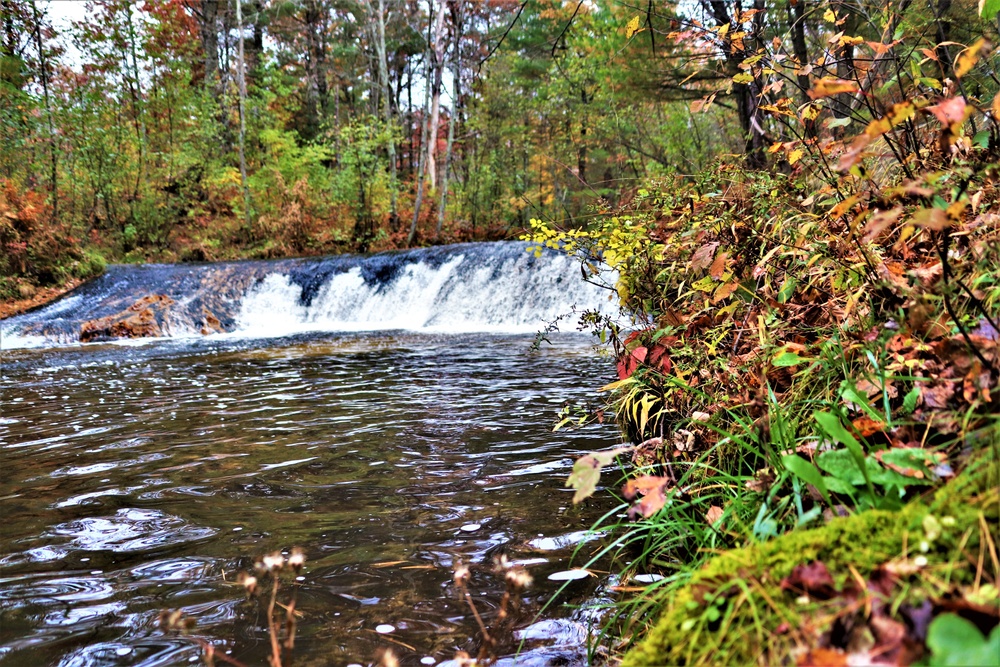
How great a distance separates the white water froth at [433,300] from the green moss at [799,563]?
32.8 ft

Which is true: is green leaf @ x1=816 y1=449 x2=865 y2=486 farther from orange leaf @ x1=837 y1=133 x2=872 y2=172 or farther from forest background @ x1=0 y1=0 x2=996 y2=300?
forest background @ x1=0 y1=0 x2=996 y2=300

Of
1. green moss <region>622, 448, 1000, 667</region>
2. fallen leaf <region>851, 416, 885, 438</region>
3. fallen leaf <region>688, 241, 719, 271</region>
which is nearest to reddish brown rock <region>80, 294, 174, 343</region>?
fallen leaf <region>688, 241, 719, 271</region>

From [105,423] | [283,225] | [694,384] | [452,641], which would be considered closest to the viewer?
[452,641]

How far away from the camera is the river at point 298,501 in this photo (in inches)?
81.7

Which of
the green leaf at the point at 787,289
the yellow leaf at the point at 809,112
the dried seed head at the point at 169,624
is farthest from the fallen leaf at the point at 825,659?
the yellow leaf at the point at 809,112

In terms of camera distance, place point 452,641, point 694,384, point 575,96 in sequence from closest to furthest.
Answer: point 452,641 → point 694,384 → point 575,96

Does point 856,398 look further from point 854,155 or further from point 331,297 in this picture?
point 331,297

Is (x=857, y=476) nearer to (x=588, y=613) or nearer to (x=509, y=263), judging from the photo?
(x=588, y=613)

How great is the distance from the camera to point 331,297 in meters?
14.2

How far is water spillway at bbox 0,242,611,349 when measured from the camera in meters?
12.0

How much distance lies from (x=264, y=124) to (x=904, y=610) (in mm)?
22677

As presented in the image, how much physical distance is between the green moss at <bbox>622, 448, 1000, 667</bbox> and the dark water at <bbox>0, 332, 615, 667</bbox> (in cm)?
87

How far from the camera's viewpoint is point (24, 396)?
618 centimetres

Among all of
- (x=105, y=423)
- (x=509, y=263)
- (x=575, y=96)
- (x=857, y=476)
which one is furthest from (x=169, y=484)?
(x=575, y=96)
